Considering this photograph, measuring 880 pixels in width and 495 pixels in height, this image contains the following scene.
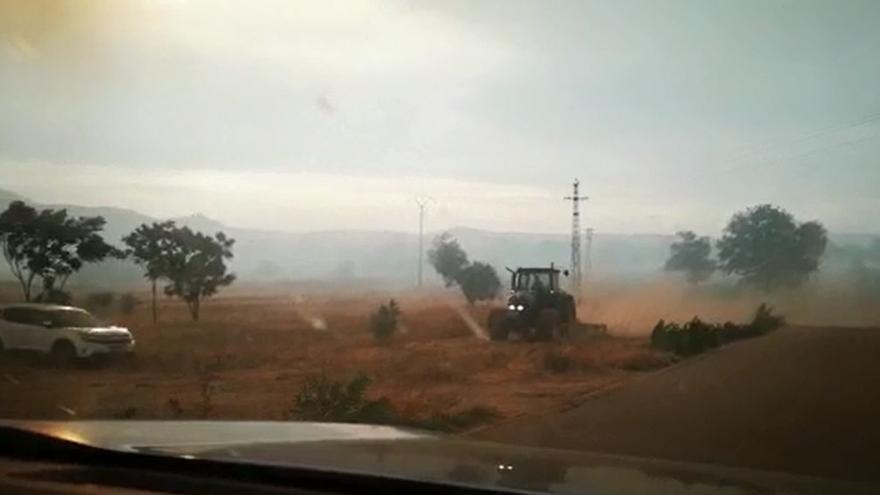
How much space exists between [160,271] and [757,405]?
6916 mm

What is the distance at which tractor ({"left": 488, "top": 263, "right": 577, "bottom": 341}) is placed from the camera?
544 inches

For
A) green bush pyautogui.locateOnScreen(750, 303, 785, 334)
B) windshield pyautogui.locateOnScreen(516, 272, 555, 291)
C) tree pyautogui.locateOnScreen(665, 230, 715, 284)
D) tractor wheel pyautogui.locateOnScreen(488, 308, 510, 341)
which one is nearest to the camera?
green bush pyautogui.locateOnScreen(750, 303, 785, 334)

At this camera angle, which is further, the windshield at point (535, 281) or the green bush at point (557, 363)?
the windshield at point (535, 281)

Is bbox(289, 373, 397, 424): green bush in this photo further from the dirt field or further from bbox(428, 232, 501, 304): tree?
bbox(428, 232, 501, 304): tree

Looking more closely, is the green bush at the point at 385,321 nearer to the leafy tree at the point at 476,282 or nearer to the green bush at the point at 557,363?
the leafy tree at the point at 476,282

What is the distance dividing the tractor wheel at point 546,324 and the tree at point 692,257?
7.09 feet

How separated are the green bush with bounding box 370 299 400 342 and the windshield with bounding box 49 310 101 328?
3.10m

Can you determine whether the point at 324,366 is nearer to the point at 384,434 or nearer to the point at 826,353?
the point at 826,353

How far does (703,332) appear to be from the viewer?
1230cm

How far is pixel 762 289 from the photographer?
11680 mm

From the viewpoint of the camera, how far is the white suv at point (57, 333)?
12.2 metres

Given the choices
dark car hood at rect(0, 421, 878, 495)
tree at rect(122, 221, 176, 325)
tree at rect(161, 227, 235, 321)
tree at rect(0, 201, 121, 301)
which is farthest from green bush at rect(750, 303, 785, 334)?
dark car hood at rect(0, 421, 878, 495)

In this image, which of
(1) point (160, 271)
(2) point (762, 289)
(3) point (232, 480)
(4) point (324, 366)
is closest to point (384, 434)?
(3) point (232, 480)

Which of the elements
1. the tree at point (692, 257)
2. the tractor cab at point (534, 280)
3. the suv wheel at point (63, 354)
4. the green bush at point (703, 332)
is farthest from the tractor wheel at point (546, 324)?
the suv wheel at point (63, 354)
